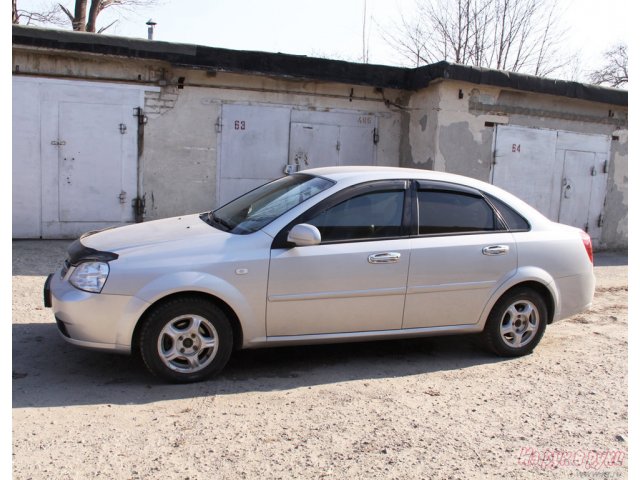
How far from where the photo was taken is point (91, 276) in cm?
428

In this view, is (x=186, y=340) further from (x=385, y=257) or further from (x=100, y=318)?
(x=385, y=257)

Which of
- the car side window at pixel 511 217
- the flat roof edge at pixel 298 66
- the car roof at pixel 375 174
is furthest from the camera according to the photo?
the flat roof edge at pixel 298 66

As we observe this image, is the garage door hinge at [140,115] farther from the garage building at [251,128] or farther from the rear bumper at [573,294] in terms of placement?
the rear bumper at [573,294]

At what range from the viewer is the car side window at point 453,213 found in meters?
5.13

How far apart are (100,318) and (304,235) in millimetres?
1577

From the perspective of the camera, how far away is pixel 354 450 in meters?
3.59

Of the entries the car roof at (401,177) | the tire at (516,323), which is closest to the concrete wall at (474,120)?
the car roof at (401,177)

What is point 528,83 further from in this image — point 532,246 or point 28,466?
point 28,466

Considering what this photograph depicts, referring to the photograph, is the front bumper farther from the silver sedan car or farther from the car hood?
the car hood

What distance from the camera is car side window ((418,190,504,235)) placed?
5130 millimetres

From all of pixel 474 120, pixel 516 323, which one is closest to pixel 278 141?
pixel 474 120

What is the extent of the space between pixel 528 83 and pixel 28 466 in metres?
10.1

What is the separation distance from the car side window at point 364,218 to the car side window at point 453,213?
Result: 0.22m

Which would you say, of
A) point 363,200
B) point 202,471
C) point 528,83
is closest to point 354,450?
point 202,471
